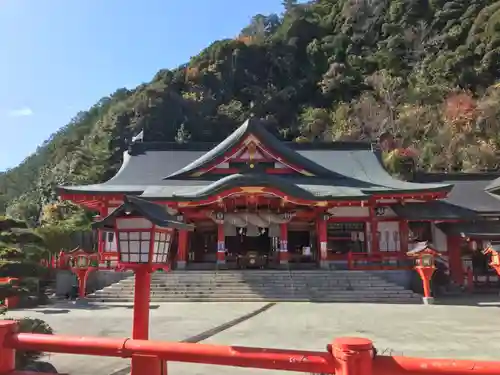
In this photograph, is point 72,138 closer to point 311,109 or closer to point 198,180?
point 311,109

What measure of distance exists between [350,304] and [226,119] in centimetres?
5734

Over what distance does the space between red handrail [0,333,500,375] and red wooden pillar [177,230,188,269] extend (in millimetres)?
15773

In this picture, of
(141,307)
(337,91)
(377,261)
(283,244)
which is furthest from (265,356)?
(337,91)

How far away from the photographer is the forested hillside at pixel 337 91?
45.9 metres

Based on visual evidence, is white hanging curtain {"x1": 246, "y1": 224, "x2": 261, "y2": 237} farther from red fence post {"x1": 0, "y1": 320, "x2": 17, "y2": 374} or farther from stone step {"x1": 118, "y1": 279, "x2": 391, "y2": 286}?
red fence post {"x1": 0, "y1": 320, "x2": 17, "y2": 374}

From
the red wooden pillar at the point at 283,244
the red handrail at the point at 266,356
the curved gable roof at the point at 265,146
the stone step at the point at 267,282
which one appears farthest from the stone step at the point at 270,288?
the red handrail at the point at 266,356

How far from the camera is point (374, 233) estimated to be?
20906 millimetres

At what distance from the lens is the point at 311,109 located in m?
70.1

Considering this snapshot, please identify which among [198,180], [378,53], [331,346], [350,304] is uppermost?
[378,53]

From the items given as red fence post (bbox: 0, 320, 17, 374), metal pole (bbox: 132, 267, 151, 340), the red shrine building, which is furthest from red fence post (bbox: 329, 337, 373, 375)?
the red shrine building

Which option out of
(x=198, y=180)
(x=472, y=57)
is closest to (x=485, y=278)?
(x=198, y=180)

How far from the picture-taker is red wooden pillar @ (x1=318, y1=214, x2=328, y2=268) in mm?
19650

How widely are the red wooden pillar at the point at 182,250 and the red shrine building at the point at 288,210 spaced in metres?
0.05

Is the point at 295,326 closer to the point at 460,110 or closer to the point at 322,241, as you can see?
the point at 322,241
